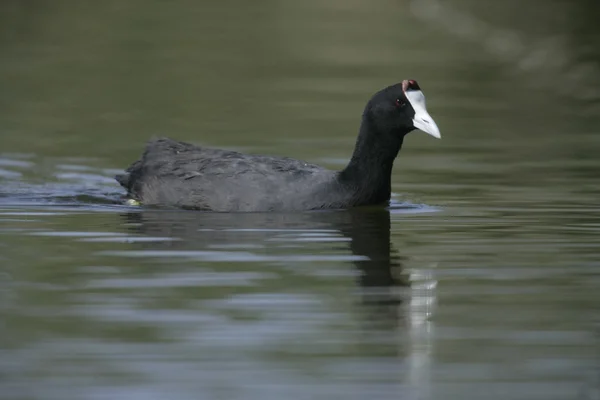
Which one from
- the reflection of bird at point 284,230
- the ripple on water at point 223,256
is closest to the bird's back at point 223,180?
the reflection of bird at point 284,230

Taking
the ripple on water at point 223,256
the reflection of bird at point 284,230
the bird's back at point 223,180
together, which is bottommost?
the ripple on water at point 223,256

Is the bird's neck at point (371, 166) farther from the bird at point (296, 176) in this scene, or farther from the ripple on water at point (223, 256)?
the ripple on water at point (223, 256)

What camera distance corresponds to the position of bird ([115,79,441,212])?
36.0 feet

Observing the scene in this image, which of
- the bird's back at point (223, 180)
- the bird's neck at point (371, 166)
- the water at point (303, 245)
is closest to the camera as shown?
the water at point (303, 245)

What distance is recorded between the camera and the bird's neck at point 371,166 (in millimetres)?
11164

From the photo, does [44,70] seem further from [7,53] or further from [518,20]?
[518,20]

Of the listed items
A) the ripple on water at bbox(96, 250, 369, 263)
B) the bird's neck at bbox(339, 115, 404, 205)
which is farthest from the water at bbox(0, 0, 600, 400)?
the bird's neck at bbox(339, 115, 404, 205)

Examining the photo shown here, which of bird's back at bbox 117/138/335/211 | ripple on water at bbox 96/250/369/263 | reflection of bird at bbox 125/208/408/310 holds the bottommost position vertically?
ripple on water at bbox 96/250/369/263

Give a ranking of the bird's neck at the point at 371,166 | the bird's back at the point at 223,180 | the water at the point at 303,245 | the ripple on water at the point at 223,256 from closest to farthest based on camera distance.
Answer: the water at the point at 303,245 → the ripple on water at the point at 223,256 → the bird's back at the point at 223,180 → the bird's neck at the point at 371,166

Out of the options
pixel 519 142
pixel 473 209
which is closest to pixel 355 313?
pixel 473 209

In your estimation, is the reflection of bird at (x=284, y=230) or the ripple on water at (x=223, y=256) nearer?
the reflection of bird at (x=284, y=230)

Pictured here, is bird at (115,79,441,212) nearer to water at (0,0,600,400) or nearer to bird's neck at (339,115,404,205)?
bird's neck at (339,115,404,205)

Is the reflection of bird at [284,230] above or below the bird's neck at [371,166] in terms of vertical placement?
below

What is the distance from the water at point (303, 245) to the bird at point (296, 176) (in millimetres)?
187
